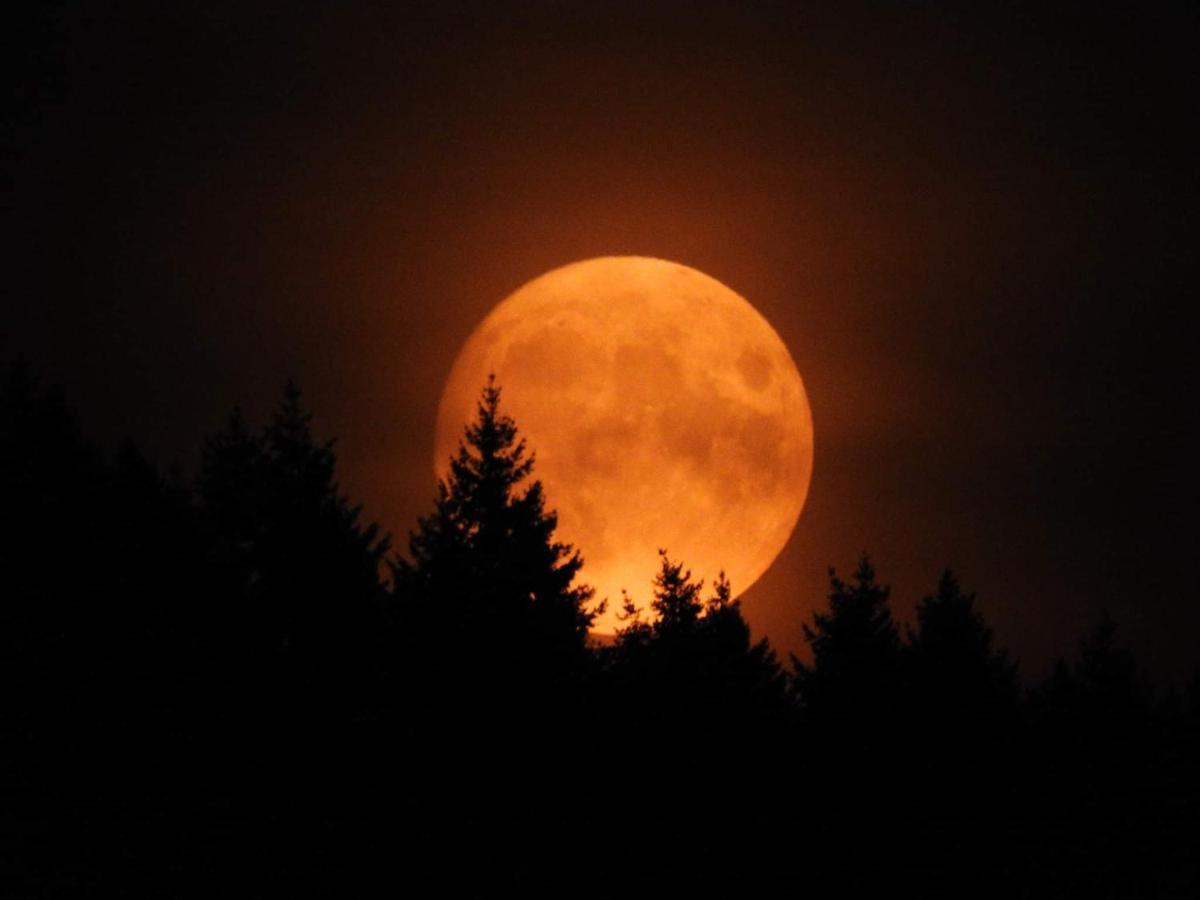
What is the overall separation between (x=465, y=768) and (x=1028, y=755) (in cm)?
1708

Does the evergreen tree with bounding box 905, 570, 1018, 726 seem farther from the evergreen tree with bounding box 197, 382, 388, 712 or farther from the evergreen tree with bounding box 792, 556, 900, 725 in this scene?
the evergreen tree with bounding box 197, 382, 388, 712

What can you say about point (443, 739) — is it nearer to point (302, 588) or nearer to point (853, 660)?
point (302, 588)

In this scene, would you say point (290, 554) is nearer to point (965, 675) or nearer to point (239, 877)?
point (239, 877)

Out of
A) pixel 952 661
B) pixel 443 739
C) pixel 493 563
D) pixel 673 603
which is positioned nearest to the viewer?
pixel 443 739

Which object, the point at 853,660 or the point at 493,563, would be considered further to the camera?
the point at 853,660

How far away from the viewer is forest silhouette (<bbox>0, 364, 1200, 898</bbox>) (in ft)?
83.1

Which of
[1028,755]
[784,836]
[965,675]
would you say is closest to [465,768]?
[784,836]

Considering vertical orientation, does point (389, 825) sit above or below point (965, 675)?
below

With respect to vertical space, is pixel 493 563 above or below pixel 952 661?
below

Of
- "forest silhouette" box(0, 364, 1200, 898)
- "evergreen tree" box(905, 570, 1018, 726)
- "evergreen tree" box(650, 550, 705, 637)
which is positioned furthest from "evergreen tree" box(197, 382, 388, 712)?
"evergreen tree" box(905, 570, 1018, 726)

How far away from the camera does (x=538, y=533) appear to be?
35.2 meters

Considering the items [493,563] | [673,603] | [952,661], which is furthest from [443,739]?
[952,661]

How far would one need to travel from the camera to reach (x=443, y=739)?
27031 mm

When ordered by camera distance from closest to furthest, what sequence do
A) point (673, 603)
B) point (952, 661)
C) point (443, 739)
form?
point (443, 739), point (673, 603), point (952, 661)
